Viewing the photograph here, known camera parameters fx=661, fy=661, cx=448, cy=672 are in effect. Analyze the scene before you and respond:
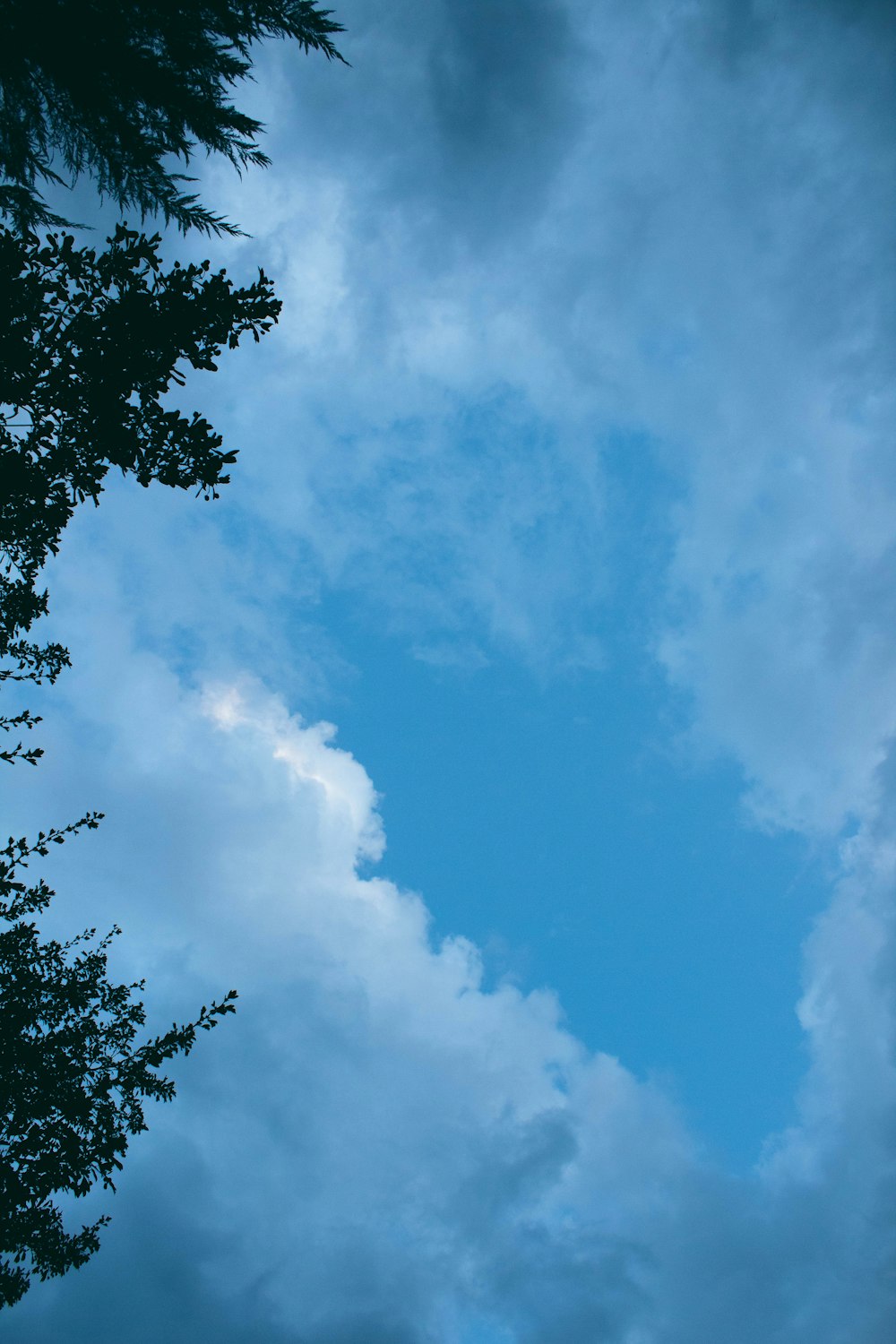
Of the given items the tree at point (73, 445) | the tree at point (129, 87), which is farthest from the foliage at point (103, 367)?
the tree at point (129, 87)

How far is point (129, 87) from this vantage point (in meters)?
10.0

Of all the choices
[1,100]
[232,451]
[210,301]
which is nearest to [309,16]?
[1,100]

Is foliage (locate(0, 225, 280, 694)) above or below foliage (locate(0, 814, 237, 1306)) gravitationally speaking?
above

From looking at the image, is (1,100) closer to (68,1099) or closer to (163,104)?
(163,104)

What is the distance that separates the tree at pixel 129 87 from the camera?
9.42m

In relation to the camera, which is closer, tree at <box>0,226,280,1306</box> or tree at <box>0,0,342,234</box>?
tree at <box>0,226,280,1306</box>

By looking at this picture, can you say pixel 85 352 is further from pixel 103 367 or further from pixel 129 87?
pixel 129 87

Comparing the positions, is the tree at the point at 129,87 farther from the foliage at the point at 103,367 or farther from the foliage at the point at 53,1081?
the foliage at the point at 53,1081

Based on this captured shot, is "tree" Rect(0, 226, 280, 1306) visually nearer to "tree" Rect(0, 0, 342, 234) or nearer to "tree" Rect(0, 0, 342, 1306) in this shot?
"tree" Rect(0, 0, 342, 1306)

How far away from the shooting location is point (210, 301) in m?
6.47


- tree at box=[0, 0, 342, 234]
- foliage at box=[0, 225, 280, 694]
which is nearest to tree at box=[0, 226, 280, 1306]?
foliage at box=[0, 225, 280, 694]

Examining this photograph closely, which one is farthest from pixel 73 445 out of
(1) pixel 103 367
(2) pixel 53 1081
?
(2) pixel 53 1081

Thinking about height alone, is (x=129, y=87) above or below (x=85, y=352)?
above

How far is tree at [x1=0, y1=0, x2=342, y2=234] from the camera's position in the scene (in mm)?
9422
